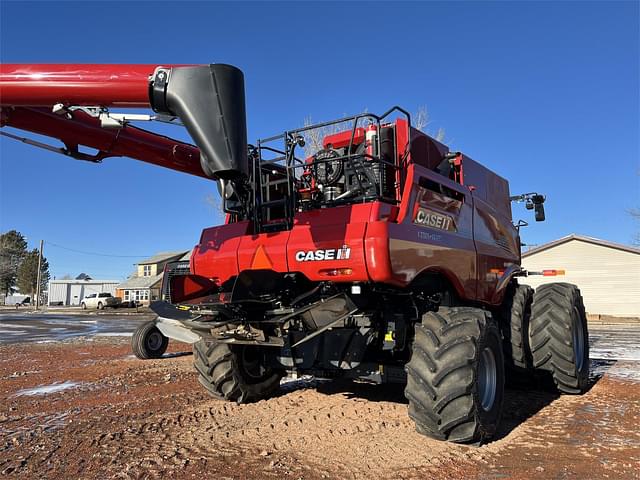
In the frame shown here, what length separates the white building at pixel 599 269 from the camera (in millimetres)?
28516

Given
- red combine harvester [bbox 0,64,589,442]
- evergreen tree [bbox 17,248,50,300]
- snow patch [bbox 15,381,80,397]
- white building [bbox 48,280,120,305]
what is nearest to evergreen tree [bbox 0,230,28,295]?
evergreen tree [bbox 17,248,50,300]

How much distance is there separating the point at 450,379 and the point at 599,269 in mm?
28808

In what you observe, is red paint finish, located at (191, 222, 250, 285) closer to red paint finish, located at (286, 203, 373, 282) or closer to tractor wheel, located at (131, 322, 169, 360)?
red paint finish, located at (286, 203, 373, 282)

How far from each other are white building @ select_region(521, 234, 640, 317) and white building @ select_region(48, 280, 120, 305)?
6826 cm

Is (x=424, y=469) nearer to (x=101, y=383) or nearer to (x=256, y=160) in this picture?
(x=256, y=160)

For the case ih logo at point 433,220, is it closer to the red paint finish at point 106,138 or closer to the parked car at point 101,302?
the red paint finish at point 106,138

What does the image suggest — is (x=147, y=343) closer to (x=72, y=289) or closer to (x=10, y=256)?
(x=72, y=289)

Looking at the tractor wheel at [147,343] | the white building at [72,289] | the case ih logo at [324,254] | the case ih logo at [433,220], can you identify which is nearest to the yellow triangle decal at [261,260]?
the case ih logo at [324,254]

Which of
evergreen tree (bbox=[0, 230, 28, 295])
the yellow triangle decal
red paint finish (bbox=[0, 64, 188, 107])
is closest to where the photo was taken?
red paint finish (bbox=[0, 64, 188, 107])

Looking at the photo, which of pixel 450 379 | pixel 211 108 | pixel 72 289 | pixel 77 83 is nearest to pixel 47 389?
pixel 77 83

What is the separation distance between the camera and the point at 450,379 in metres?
4.54

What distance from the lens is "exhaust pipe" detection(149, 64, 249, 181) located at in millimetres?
4066

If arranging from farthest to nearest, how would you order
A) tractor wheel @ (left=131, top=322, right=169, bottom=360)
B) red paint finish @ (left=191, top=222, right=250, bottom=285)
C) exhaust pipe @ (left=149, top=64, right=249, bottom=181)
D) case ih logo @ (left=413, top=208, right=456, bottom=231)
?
tractor wheel @ (left=131, top=322, right=169, bottom=360), red paint finish @ (left=191, top=222, right=250, bottom=285), case ih logo @ (left=413, top=208, right=456, bottom=231), exhaust pipe @ (left=149, top=64, right=249, bottom=181)

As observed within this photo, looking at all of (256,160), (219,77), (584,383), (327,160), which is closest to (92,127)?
(256,160)
